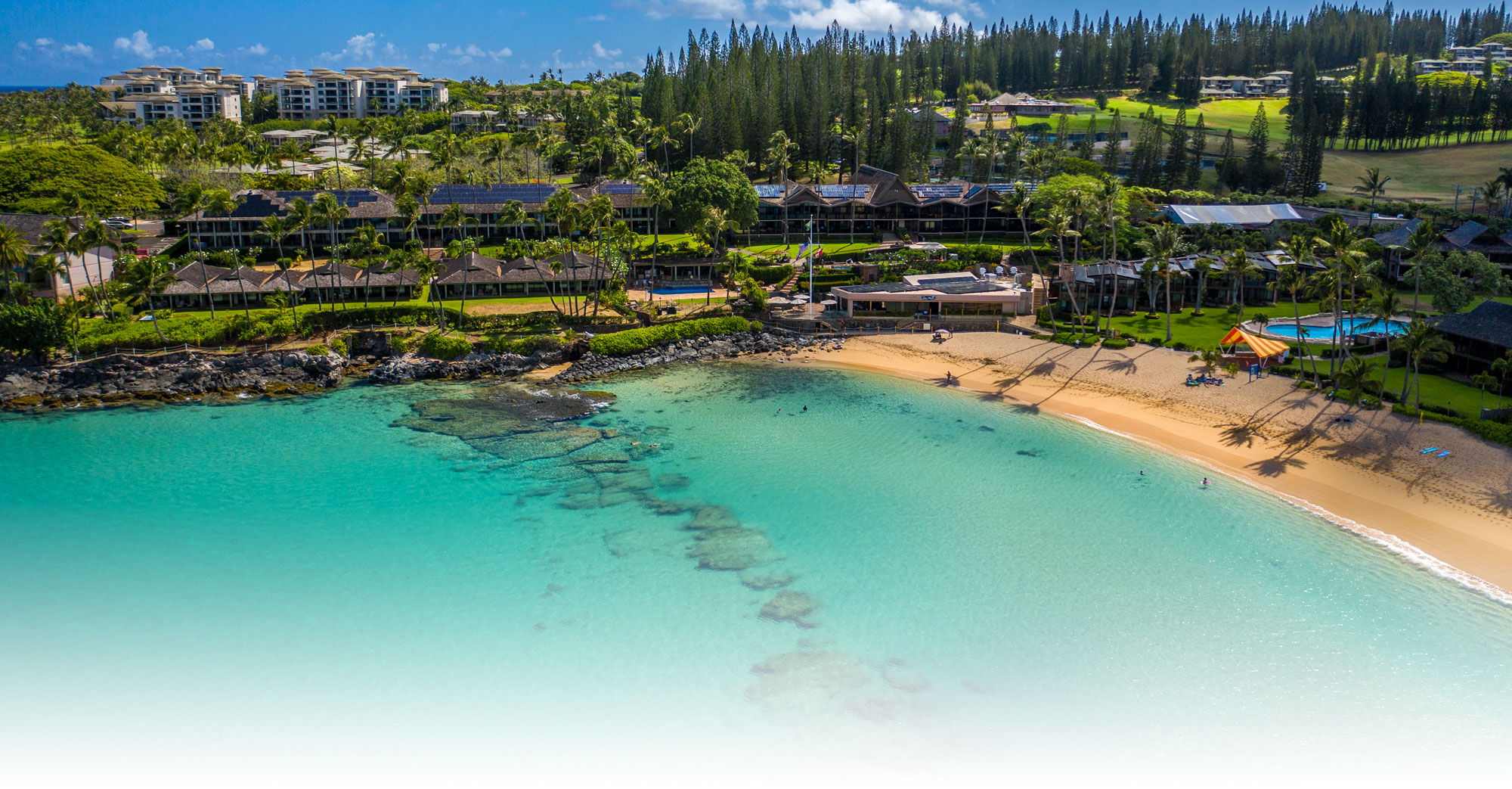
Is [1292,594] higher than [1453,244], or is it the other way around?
[1453,244]

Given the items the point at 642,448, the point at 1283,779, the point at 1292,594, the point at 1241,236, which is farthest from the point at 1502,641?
the point at 1241,236

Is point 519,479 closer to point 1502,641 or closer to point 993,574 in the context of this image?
point 993,574

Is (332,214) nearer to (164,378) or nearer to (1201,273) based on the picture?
(164,378)

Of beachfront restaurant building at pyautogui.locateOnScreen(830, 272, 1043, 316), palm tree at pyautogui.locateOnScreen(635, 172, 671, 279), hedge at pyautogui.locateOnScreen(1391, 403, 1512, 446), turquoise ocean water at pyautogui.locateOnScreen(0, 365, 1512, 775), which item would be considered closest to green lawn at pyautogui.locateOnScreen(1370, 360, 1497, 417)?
hedge at pyautogui.locateOnScreen(1391, 403, 1512, 446)

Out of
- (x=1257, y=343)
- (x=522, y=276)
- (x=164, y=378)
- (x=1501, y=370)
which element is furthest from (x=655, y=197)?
(x=1501, y=370)

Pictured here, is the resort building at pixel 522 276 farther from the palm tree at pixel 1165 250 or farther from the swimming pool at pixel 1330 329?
the swimming pool at pixel 1330 329

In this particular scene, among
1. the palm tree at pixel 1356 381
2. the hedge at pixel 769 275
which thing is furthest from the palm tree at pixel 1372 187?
the hedge at pixel 769 275

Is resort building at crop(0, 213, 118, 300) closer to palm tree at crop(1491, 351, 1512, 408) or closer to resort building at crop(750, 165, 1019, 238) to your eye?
resort building at crop(750, 165, 1019, 238)
